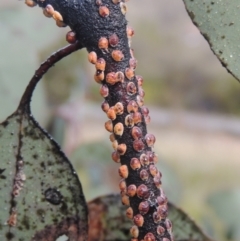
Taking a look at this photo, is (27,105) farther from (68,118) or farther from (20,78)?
(68,118)

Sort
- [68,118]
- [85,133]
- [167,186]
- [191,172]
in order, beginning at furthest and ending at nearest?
[191,172]
[85,133]
[167,186]
[68,118]

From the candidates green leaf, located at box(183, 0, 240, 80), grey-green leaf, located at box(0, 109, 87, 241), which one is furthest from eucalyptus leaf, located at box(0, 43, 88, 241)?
green leaf, located at box(183, 0, 240, 80)

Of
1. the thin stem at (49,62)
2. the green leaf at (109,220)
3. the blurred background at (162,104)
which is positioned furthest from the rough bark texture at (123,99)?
the blurred background at (162,104)

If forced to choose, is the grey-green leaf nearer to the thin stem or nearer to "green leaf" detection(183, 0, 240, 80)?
the thin stem

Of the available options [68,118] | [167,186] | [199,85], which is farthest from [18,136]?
[199,85]

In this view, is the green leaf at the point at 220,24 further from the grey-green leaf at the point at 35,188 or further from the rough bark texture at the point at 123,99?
the grey-green leaf at the point at 35,188

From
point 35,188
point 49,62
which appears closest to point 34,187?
point 35,188

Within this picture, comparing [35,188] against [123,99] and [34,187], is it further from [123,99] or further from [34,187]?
[123,99]

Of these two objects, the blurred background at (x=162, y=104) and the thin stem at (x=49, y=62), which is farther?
the blurred background at (x=162, y=104)
